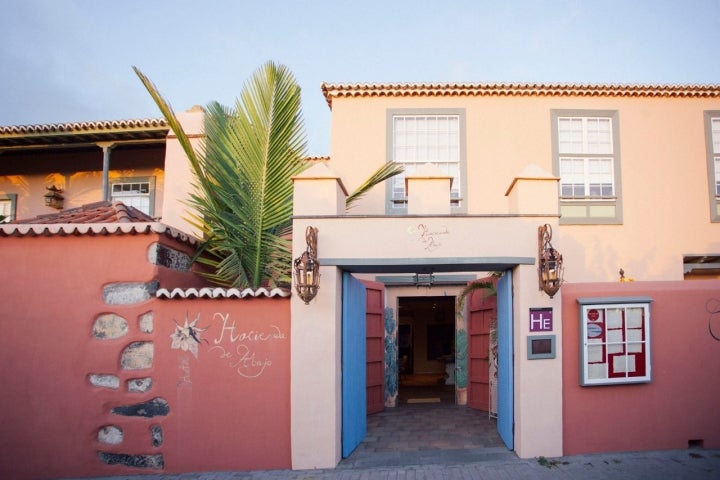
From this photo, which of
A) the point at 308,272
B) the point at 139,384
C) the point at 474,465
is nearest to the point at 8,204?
the point at 139,384

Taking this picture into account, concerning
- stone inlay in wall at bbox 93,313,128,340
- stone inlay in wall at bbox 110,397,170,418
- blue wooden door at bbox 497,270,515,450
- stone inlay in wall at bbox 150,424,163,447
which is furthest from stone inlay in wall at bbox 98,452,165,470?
blue wooden door at bbox 497,270,515,450

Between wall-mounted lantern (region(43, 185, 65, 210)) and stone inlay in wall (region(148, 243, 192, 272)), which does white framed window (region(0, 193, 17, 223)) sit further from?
stone inlay in wall (region(148, 243, 192, 272))

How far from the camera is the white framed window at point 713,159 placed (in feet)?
33.4

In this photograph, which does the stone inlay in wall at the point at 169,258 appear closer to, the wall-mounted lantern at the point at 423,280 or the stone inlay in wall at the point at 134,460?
the stone inlay in wall at the point at 134,460

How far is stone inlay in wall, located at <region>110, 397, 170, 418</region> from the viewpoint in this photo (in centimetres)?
634

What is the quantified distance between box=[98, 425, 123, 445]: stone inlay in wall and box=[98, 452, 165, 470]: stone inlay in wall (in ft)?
0.51

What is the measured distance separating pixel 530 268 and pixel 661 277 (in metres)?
5.01

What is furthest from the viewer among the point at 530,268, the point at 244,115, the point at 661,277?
the point at 661,277

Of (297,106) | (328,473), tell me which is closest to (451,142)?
(297,106)

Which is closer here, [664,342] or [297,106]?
[664,342]

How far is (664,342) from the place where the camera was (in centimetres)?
682

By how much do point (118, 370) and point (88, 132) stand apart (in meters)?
6.83

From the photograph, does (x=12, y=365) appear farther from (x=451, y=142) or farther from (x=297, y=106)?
(x=451, y=142)

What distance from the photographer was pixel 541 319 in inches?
262
